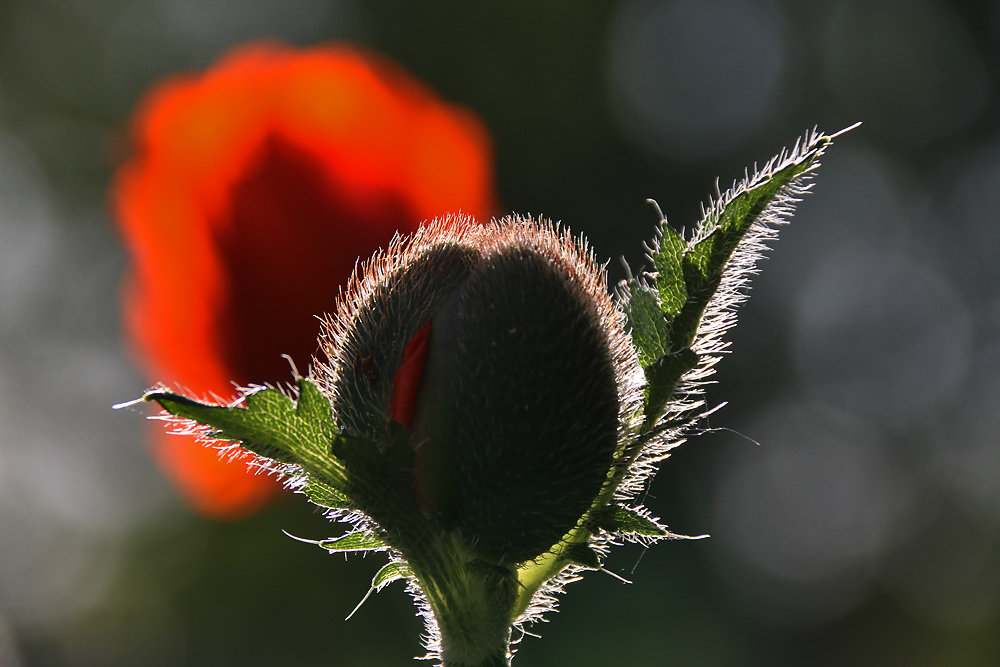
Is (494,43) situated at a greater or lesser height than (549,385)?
greater

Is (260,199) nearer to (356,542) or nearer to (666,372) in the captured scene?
(356,542)

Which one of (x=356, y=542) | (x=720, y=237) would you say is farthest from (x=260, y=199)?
(x=720, y=237)

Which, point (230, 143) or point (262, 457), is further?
point (230, 143)

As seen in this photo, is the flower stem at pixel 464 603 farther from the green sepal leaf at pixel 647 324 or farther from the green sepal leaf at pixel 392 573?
the green sepal leaf at pixel 647 324

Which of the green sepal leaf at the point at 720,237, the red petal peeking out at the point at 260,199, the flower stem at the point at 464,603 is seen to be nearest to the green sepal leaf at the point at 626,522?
the flower stem at the point at 464,603

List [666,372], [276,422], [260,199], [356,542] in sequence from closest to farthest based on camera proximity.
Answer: [276,422] < [666,372] < [356,542] < [260,199]

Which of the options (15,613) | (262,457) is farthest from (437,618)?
(15,613)

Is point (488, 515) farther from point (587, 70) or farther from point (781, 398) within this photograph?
point (587, 70)
